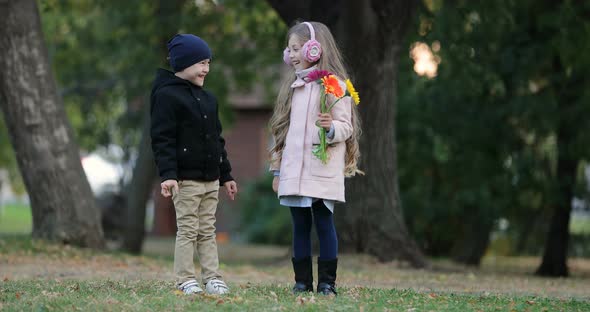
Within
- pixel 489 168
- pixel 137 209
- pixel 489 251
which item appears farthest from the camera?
pixel 489 251

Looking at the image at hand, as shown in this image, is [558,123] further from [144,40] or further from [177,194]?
[177,194]

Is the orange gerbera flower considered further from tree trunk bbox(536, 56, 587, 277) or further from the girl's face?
tree trunk bbox(536, 56, 587, 277)

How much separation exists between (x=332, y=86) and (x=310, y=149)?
1.56ft

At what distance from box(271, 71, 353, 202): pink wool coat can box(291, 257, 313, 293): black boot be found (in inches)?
22.6

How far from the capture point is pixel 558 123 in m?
16.0

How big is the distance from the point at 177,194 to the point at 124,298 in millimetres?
781

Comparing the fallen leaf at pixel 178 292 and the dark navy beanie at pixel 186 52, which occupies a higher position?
the dark navy beanie at pixel 186 52

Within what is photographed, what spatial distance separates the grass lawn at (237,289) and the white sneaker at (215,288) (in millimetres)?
97

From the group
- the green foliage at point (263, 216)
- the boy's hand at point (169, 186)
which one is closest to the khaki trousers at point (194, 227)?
the boy's hand at point (169, 186)

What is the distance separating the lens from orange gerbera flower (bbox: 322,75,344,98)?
267 inches

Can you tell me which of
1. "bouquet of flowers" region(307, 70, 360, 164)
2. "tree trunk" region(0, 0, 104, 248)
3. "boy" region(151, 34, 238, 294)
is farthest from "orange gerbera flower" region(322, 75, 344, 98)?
"tree trunk" region(0, 0, 104, 248)

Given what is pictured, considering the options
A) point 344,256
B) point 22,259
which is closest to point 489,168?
point 344,256

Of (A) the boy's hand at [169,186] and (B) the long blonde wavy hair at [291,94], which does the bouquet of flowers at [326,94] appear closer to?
(B) the long blonde wavy hair at [291,94]

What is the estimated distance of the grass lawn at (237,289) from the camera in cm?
633
